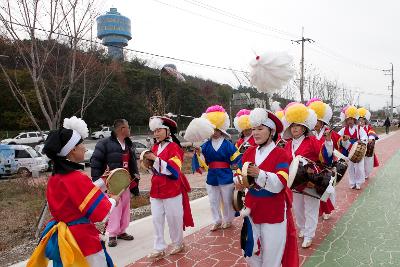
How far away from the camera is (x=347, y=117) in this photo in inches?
338

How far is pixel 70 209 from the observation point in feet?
9.96

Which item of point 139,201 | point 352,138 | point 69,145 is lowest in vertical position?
point 139,201

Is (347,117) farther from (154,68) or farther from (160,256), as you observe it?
A: (154,68)

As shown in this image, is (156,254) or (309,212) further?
(309,212)

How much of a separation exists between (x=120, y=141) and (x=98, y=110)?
3005cm

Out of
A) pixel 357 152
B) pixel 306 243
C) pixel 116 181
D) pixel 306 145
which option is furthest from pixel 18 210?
Result: pixel 357 152

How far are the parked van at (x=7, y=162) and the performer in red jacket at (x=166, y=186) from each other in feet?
40.9

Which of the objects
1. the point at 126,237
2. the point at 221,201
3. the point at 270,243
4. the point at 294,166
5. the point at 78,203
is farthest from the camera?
the point at 221,201

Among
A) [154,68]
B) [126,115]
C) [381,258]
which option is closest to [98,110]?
[126,115]

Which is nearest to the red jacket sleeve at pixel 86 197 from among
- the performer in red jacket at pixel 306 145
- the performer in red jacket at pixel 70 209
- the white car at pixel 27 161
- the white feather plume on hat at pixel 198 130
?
the performer in red jacket at pixel 70 209

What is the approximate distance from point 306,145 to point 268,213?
1.65 meters

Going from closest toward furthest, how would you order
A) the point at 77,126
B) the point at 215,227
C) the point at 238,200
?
1. the point at 77,126
2. the point at 238,200
3. the point at 215,227

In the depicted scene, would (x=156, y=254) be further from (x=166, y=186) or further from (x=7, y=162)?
(x=7, y=162)

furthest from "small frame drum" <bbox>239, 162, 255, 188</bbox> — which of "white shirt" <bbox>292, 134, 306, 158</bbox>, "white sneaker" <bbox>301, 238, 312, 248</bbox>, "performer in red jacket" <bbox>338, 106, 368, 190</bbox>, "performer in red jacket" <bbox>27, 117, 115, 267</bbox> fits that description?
"performer in red jacket" <bbox>338, 106, 368, 190</bbox>
